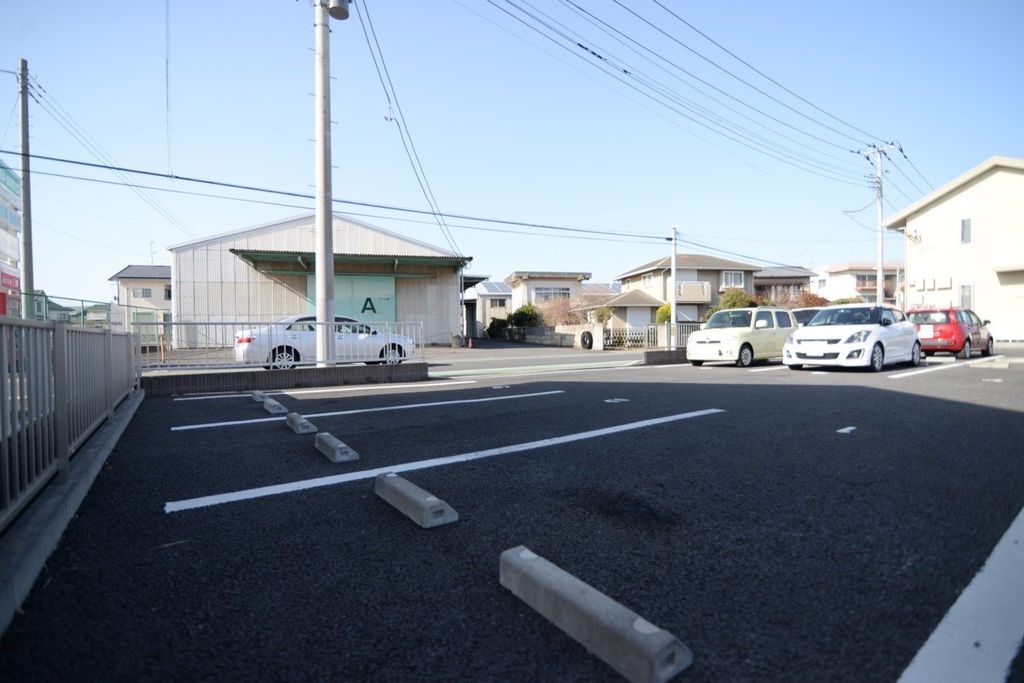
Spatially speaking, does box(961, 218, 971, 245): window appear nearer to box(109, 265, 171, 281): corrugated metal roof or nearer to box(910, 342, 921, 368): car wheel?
box(910, 342, 921, 368): car wheel

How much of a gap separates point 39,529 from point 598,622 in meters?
2.68

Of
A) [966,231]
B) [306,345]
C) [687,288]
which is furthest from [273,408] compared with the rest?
[687,288]

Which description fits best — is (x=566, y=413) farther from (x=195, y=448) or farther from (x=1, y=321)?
(x=1, y=321)

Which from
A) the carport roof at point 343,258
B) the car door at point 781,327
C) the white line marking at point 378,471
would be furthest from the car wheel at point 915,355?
the carport roof at point 343,258

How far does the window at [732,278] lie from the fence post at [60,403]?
142 ft

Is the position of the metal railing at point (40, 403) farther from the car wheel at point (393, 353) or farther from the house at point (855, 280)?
the house at point (855, 280)

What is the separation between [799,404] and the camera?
7.18 metres

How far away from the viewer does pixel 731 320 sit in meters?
15.0

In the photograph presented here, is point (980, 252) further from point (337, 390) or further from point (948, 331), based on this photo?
point (337, 390)

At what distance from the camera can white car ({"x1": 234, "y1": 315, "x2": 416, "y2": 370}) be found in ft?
37.3

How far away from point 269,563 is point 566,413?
14.6 ft

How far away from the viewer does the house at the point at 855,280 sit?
173 feet

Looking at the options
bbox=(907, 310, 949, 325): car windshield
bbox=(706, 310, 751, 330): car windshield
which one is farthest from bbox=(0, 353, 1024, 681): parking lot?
bbox=(907, 310, 949, 325): car windshield

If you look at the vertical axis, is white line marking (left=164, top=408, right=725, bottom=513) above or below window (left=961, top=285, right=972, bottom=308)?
below
